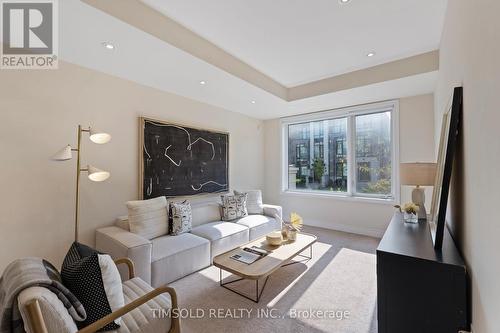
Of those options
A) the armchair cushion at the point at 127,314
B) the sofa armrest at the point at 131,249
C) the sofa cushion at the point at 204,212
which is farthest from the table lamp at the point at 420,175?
the sofa armrest at the point at 131,249

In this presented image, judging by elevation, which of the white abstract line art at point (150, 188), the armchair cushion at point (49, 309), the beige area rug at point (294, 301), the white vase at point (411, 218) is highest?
the white abstract line art at point (150, 188)

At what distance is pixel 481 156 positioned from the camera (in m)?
0.98

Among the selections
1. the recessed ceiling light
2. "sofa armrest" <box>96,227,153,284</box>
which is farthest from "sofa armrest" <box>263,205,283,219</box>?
the recessed ceiling light

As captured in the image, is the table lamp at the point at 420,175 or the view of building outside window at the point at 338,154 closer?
the table lamp at the point at 420,175

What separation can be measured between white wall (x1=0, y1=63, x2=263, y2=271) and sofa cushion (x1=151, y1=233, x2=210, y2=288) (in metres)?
0.91

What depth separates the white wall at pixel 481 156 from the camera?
81cm

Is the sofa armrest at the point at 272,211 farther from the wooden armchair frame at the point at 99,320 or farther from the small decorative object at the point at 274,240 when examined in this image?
the wooden armchair frame at the point at 99,320

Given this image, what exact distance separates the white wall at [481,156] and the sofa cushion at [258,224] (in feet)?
8.53

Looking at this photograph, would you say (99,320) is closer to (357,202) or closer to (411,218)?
(411,218)

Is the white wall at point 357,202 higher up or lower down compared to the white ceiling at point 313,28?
lower down

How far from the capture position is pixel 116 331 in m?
1.30

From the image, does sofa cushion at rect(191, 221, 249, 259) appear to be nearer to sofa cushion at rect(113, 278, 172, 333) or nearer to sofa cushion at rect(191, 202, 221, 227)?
sofa cushion at rect(191, 202, 221, 227)

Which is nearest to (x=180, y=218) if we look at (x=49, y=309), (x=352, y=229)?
(x=49, y=309)

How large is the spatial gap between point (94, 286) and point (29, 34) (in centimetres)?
245
